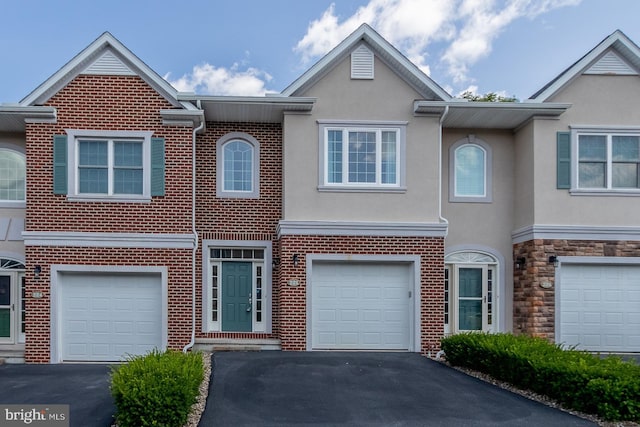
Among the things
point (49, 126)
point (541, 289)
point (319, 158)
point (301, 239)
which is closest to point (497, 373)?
point (541, 289)

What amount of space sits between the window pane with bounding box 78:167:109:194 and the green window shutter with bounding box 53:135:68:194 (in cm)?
35

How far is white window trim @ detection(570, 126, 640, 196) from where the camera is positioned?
12.4 metres

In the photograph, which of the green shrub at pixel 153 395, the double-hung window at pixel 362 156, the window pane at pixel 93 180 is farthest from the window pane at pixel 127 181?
the green shrub at pixel 153 395

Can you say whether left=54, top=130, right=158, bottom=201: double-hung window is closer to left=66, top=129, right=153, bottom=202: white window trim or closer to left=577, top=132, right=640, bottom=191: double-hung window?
left=66, top=129, right=153, bottom=202: white window trim

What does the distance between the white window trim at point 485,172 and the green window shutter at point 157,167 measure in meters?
7.36

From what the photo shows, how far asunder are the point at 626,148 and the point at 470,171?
12.4 ft

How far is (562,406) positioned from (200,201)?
906cm

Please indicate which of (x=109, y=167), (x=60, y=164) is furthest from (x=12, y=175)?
(x=109, y=167)

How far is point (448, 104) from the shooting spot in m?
12.1

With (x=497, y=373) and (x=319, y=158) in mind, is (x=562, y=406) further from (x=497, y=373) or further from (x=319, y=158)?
(x=319, y=158)

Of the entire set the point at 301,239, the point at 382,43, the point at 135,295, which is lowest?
the point at 135,295

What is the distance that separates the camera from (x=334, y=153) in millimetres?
12297

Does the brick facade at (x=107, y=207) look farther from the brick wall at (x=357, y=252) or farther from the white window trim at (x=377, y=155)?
the white window trim at (x=377, y=155)

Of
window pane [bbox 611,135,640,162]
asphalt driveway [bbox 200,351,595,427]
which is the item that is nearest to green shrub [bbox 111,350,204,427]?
asphalt driveway [bbox 200,351,595,427]
